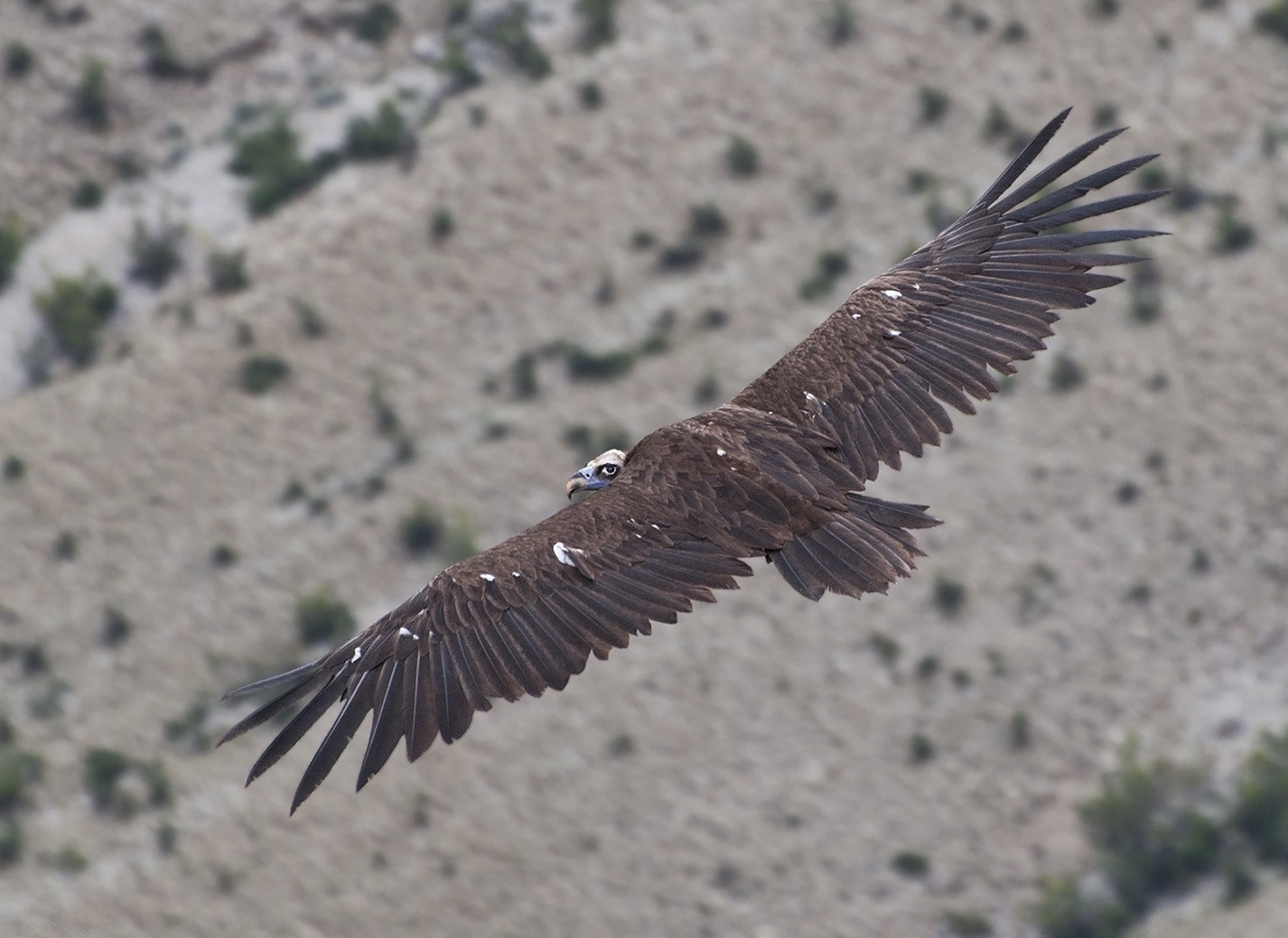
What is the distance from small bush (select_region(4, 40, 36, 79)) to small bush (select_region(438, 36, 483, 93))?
8.49 metres

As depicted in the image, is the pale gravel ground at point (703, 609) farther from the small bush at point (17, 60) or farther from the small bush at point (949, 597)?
the small bush at point (17, 60)

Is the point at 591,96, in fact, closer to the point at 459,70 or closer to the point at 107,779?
the point at 459,70

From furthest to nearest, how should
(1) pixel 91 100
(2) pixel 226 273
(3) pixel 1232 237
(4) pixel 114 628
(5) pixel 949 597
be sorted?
(1) pixel 91 100 < (3) pixel 1232 237 < (2) pixel 226 273 < (5) pixel 949 597 < (4) pixel 114 628

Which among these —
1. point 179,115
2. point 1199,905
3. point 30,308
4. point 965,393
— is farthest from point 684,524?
point 179,115

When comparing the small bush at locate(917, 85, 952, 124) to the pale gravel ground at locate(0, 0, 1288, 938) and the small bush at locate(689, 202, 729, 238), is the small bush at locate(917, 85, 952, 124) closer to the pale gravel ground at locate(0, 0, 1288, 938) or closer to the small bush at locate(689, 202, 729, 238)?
the pale gravel ground at locate(0, 0, 1288, 938)

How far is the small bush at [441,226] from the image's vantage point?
4103 cm

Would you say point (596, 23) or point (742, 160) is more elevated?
point (596, 23)

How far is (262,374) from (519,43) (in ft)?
32.7

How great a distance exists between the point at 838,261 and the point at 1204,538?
8.79 metres

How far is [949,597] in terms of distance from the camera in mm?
37844

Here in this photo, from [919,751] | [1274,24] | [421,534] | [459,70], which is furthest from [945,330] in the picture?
[1274,24]

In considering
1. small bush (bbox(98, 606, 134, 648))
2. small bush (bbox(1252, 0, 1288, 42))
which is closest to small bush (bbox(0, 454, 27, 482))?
small bush (bbox(98, 606, 134, 648))

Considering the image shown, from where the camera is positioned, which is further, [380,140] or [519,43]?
[519,43]

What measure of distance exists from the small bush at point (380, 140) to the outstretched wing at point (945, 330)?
26.5 m
